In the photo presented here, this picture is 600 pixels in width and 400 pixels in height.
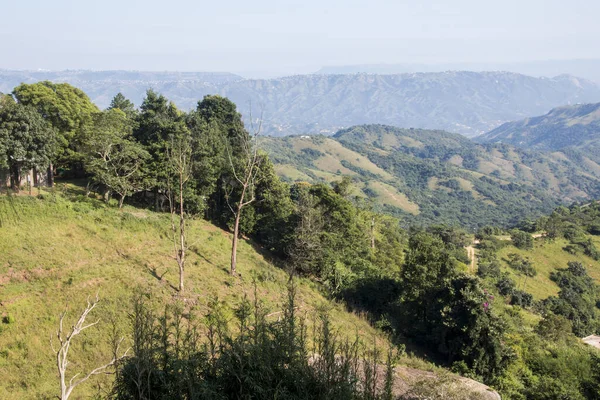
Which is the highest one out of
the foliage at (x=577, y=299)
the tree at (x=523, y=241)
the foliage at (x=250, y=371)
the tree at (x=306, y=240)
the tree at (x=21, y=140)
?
the tree at (x=21, y=140)

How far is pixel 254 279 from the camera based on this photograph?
9.02m

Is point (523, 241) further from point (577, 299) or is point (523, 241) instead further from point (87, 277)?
point (87, 277)

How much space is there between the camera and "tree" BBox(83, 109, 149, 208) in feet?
85.9

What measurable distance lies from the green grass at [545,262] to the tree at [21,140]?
60.9 meters

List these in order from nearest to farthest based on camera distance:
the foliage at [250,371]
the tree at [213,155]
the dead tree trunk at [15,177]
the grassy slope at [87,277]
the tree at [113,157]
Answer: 1. the foliage at [250,371]
2. the grassy slope at [87,277]
3. the dead tree trunk at [15,177]
4. the tree at [113,157]
5. the tree at [213,155]

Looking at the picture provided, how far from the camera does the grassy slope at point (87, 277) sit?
14.2m

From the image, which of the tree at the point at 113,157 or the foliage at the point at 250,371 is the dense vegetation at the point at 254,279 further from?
the tree at the point at 113,157

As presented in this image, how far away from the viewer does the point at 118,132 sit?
28141mm

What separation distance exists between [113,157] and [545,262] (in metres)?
73.6

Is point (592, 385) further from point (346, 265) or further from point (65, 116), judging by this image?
point (65, 116)

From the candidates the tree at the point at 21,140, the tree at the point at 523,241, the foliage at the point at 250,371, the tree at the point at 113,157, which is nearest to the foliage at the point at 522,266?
the tree at the point at 523,241

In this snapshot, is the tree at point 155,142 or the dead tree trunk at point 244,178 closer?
the dead tree trunk at point 244,178

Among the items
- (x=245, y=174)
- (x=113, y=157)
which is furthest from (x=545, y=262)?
(x=113, y=157)

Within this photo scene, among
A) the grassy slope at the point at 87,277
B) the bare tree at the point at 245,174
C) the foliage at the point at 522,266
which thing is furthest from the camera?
the foliage at the point at 522,266
